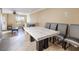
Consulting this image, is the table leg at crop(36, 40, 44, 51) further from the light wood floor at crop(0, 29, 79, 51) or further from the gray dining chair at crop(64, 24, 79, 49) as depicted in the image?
the gray dining chair at crop(64, 24, 79, 49)

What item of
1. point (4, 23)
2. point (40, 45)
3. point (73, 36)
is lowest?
point (40, 45)

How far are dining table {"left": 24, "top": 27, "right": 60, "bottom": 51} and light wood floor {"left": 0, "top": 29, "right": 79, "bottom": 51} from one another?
68 mm

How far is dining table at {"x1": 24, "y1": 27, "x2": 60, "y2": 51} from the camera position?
5.07 ft

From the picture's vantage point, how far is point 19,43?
157 centimetres

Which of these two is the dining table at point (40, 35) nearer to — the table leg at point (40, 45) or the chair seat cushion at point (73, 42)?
the table leg at point (40, 45)

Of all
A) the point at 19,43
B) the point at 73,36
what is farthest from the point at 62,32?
the point at 19,43

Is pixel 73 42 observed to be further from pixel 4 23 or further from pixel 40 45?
pixel 4 23

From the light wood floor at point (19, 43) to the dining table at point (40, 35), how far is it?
7 centimetres

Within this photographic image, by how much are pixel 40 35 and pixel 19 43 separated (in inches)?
15.2

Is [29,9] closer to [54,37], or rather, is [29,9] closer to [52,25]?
[52,25]

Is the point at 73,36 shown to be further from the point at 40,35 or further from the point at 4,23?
the point at 4,23

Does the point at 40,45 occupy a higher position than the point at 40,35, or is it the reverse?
the point at 40,35
